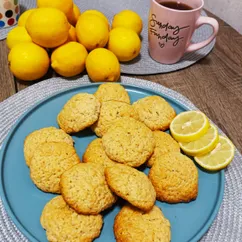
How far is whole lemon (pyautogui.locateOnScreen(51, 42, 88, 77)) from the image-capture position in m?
0.94

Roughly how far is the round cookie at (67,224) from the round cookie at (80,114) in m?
0.20

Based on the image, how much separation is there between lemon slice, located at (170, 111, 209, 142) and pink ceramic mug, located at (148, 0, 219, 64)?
13.8 inches

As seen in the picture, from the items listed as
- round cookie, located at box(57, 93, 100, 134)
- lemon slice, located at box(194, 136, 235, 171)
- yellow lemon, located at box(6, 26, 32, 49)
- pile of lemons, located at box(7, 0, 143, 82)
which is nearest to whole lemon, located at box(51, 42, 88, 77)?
pile of lemons, located at box(7, 0, 143, 82)

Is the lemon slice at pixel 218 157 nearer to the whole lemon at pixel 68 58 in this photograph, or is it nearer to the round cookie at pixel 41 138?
the round cookie at pixel 41 138

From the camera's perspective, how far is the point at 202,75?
111 centimetres

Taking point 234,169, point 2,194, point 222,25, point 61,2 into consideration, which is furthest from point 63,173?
point 222,25

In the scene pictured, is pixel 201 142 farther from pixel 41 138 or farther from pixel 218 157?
pixel 41 138

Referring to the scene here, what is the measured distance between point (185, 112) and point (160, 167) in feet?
0.63

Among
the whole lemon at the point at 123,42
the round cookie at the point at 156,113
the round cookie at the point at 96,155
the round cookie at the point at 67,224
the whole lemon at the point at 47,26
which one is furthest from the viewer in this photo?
the whole lemon at the point at 123,42

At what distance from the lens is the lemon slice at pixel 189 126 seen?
76 centimetres

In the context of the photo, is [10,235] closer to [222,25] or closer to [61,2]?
[61,2]

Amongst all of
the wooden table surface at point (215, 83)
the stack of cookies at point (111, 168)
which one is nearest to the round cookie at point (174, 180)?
the stack of cookies at point (111, 168)

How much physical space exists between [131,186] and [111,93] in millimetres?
307

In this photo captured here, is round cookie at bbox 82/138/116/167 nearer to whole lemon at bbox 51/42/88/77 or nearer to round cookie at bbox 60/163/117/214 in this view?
round cookie at bbox 60/163/117/214
